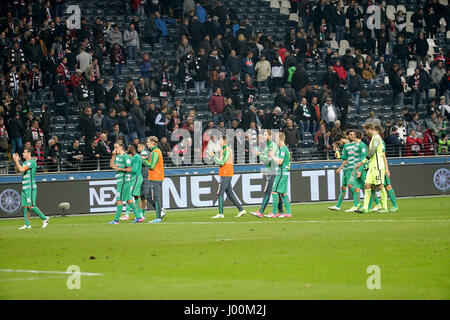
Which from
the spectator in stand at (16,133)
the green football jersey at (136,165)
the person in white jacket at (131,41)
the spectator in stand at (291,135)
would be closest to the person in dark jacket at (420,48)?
the spectator in stand at (291,135)

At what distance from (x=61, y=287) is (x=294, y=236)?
6.59 m

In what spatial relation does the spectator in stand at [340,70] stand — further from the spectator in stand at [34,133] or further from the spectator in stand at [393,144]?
the spectator in stand at [34,133]

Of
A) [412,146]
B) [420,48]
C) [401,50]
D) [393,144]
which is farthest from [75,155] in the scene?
[420,48]

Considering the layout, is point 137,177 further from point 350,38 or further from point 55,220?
point 350,38

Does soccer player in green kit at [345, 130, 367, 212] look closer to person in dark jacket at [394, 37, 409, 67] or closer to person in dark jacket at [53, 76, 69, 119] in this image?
person in dark jacket at [53, 76, 69, 119]

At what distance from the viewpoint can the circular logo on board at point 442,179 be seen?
102 ft

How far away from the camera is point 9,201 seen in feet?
89.1

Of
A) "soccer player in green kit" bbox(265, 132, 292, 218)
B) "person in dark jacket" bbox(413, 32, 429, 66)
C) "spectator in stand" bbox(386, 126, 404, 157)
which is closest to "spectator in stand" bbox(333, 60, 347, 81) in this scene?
"spectator in stand" bbox(386, 126, 404, 157)

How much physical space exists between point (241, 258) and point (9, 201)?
16.0 metres

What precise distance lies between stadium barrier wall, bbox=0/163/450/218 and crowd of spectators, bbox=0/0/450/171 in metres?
0.95

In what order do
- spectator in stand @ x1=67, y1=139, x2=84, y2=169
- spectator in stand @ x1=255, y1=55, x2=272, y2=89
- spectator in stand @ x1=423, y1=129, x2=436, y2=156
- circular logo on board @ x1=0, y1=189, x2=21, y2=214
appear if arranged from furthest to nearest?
spectator in stand @ x1=255, y1=55, x2=272, y2=89, spectator in stand @ x1=423, y1=129, x2=436, y2=156, spectator in stand @ x1=67, y1=139, x2=84, y2=169, circular logo on board @ x1=0, y1=189, x2=21, y2=214

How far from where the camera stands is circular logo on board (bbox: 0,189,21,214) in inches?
1066

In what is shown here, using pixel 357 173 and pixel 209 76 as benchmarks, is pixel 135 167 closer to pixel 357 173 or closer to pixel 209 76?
pixel 357 173

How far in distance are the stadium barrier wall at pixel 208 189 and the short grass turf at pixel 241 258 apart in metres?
6.05
